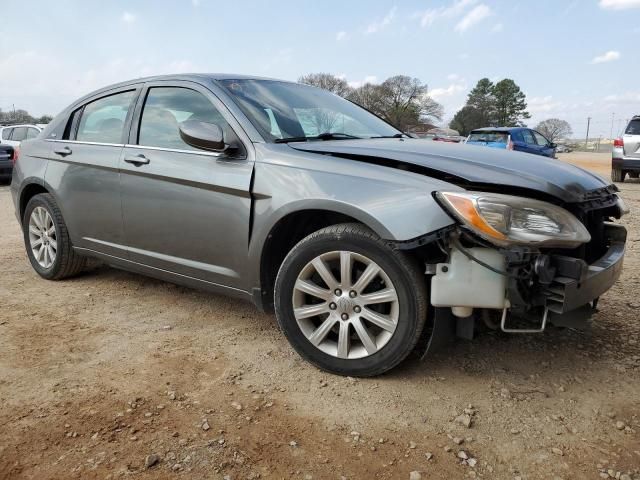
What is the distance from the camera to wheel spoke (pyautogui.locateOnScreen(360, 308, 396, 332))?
2.58 metres

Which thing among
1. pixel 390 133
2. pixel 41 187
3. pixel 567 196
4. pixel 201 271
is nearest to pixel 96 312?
pixel 201 271

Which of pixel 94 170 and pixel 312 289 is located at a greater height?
pixel 94 170

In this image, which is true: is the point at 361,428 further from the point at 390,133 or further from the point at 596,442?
the point at 390,133

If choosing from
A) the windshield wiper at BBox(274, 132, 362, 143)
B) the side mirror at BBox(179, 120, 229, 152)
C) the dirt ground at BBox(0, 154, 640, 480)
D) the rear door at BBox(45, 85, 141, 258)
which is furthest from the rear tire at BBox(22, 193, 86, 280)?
the windshield wiper at BBox(274, 132, 362, 143)

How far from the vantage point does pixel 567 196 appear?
2473 mm

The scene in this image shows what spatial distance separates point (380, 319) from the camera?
2.60m

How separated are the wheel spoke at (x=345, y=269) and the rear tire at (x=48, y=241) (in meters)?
2.63

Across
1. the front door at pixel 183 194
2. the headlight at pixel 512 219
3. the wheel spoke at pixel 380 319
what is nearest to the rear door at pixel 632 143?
the headlight at pixel 512 219

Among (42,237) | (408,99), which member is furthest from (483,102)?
(42,237)

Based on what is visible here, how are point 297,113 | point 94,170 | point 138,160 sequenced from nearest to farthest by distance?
1. point 297,113
2. point 138,160
3. point 94,170

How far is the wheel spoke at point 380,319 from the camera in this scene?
8.45ft

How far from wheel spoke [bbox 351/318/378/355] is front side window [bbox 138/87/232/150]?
1430 millimetres

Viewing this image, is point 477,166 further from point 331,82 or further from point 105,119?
point 331,82

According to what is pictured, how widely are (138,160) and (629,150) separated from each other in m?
12.3
